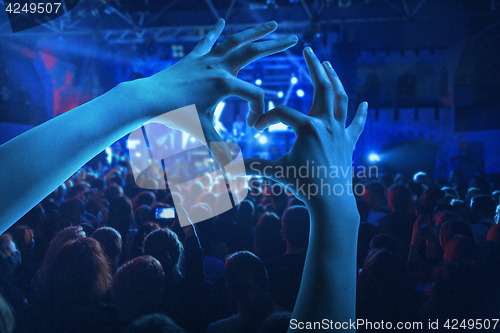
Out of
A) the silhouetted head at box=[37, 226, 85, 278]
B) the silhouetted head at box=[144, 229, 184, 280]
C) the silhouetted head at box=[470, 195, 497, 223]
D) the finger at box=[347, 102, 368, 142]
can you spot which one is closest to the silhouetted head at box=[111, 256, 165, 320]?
the silhouetted head at box=[144, 229, 184, 280]

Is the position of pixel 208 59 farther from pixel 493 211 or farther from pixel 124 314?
pixel 493 211

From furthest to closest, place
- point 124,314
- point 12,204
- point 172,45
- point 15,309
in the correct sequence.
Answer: point 172,45, point 15,309, point 124,314, point 12,204

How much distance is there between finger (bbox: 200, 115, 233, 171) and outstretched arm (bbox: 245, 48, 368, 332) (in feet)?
0.21

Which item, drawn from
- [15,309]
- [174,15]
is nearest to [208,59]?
[15,309]

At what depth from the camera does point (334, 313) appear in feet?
2.17

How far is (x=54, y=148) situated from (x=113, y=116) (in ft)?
0.42

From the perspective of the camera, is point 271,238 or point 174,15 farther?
point 174,15

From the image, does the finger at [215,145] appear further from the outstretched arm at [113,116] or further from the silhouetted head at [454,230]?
the silhouetted head at [454,230]

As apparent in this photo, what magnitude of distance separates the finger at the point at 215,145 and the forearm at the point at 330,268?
28 centimetres

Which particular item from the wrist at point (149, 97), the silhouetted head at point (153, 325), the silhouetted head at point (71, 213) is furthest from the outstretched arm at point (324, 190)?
the silhouetted head at point (71, 213)

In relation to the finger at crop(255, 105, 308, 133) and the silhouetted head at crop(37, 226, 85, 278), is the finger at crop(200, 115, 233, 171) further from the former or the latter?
the silhouetted head at crop(37, 226, 85, 278)

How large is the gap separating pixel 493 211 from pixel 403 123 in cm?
1315

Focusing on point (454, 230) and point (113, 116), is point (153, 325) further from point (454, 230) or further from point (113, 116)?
point (454, 230)

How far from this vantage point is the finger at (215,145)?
2.55 feet
